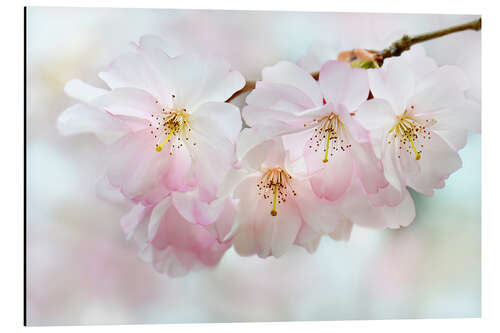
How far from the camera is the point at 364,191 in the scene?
1024mm

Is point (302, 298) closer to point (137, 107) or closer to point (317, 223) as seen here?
point (317, 223)

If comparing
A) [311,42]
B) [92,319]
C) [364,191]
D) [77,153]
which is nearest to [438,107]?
[364,191]

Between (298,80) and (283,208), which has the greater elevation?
(298,80)

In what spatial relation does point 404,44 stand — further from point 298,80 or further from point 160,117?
point 160,117

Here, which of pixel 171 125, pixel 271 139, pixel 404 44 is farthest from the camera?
pixel 404 44

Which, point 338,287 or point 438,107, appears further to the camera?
point 338,287

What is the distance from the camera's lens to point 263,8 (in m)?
1.54

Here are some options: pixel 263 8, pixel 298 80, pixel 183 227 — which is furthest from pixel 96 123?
pixel 263 8

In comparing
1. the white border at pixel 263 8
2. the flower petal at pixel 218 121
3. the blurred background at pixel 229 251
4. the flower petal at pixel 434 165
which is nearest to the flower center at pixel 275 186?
the flower petal at pixel 218 121

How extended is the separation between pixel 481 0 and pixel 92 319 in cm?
128

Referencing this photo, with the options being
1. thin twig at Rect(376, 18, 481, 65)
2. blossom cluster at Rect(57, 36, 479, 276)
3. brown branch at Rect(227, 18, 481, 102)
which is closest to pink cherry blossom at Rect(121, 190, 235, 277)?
blossom cluster at Rect(57, 36, 479, 276)

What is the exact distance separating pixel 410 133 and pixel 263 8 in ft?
1.96

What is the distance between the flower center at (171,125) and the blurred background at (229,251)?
38 cm
